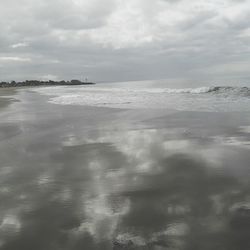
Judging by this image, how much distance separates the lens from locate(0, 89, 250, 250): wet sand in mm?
4211

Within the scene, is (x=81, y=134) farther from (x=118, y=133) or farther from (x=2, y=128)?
(x=2, y=128)

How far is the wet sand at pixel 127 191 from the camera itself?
421 cm

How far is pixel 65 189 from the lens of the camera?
6.03 metres

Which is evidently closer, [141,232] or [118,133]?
[141,232]

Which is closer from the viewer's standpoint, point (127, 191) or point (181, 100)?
point (127, 191)

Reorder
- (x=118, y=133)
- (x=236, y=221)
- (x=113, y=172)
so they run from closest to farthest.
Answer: (x=236, y=221) → (x=113, y=172) → (x=118, y=133)

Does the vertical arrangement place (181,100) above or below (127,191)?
above

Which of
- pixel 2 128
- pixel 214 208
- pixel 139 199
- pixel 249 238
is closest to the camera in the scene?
pixel 249 238

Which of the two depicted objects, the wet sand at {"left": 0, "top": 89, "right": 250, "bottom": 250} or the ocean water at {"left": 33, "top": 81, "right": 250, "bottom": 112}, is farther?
the ocean water at {"left": 33, "top": 81, "right": 250, "bottom": 112}

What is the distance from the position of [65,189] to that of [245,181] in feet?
10.8

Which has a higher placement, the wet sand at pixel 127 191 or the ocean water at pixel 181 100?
the ocean water at pixel 181 100

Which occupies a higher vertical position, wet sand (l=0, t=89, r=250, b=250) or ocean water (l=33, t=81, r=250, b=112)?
ocean water (l=33, t=81, r=250, b=112)

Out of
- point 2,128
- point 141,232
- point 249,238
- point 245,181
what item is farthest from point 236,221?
point 2,128

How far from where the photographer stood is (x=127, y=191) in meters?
5.82
